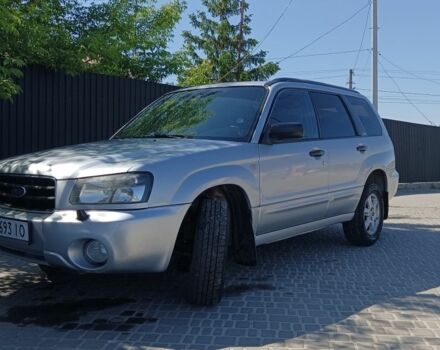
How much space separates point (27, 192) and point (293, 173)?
239cm

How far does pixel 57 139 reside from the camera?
8219 millimetres

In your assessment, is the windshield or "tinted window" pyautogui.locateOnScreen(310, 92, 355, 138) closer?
the windshield

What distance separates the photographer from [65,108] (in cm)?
830

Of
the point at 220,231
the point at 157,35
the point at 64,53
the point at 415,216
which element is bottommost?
the point at 415,216

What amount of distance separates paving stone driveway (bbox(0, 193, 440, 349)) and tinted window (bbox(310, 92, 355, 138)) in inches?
56.7

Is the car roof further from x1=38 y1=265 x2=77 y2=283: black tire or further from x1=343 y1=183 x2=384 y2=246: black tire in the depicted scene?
x1=38 y1=265 x2=77 y2=283: black tire

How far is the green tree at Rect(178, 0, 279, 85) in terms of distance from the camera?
91.5ft

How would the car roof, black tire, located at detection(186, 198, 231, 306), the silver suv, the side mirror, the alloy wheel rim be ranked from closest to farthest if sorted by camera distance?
the silver suv < black tire, located at detection(186, 198, 231, 306) < the side mirror < the car roof < the alloy wheel rim

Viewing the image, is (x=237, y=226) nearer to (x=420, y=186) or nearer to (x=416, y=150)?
(x=420, y=186)

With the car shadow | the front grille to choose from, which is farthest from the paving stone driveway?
the front grille

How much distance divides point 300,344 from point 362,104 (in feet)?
13.8

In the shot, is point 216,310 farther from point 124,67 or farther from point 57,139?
point 124,67

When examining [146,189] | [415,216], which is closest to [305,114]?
[146,189]

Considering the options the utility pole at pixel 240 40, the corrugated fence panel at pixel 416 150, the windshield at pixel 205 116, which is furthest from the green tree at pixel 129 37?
the utility pole at pixel 240 40
